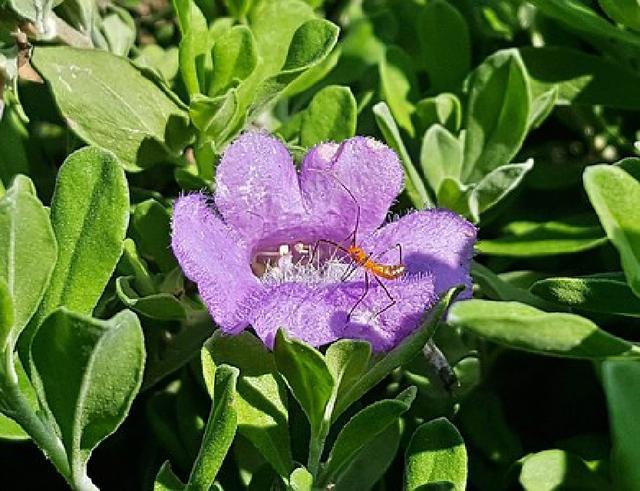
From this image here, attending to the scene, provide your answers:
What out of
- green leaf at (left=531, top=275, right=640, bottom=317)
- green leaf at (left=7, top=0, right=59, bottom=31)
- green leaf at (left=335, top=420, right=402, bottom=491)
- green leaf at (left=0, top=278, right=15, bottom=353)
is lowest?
green leaf at (left=335, top=420, right=402, bottom=491)

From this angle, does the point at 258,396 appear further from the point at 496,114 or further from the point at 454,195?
the point at 496,114

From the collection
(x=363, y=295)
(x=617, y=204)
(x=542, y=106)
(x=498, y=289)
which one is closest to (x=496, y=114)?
(x=542, y=106)

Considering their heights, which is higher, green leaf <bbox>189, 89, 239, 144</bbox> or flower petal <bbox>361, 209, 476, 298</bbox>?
green leaf <bbox>189, 89, 239, 144</bbox>

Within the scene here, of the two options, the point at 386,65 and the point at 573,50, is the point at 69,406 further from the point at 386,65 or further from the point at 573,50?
the point at 573,50

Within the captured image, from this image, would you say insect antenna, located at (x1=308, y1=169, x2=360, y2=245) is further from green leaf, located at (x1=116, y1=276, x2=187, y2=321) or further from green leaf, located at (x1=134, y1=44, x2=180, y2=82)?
green leaf, located at (x1=134, y1=44, x2=180, y2=82)

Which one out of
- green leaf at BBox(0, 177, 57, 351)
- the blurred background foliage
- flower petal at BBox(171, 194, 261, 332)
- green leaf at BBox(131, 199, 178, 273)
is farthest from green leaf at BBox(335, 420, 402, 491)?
green leaf at BBox(0, 177, 57, 351)

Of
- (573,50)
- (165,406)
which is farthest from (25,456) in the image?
(573,50)
